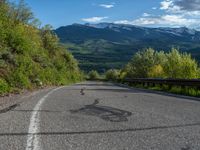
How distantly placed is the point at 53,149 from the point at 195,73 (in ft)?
191

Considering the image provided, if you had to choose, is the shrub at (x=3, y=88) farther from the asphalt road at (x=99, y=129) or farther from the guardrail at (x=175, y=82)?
the guardrail at (x=175, y=82)

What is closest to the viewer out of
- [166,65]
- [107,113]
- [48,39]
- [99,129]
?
[99,129]

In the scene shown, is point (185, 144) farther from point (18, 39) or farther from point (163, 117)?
point (18, 39)

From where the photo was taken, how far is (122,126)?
7.98 metres

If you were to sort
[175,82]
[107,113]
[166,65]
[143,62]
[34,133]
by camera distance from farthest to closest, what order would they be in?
1. [143,62]
2. [166,65]
3. [175,82]
4. [107,113]
5. [34,133]

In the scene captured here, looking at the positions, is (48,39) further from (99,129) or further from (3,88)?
(99,129)

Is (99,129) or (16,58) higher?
(16,58)

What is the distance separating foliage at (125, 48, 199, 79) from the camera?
2539 inches

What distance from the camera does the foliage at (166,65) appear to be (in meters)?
64.5

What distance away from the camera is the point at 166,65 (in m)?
70.6

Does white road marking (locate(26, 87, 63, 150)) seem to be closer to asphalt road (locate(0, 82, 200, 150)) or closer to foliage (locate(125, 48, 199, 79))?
asphalt road (locate(0, 82, 200, 150))

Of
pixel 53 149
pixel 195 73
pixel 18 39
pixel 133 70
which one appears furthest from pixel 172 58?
pixel 53 149

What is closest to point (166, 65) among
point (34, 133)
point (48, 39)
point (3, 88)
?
point (48, 39)

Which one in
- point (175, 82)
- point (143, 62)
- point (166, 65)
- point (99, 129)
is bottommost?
point (99, 129)
